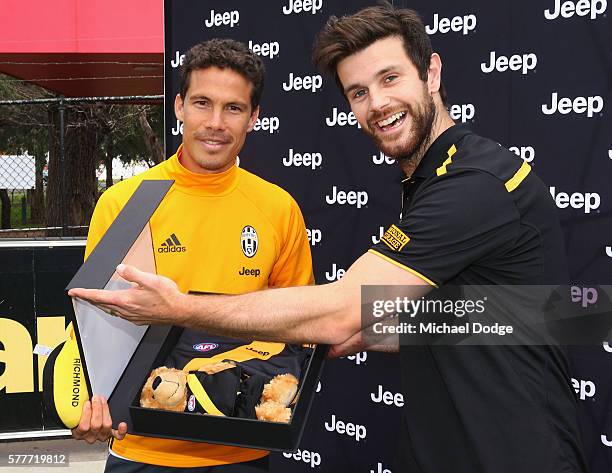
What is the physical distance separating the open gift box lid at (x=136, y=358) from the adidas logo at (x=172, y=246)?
0.96 feet

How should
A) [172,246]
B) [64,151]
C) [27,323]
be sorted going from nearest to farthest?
[172,246], [27,323], [64,151]

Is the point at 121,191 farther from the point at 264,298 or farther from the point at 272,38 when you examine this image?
the point at 272,38

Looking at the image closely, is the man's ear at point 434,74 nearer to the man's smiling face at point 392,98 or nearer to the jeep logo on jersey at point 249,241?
the man's smiling face at point 392,98

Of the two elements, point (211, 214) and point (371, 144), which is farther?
point (371, 144)

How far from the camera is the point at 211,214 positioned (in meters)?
2.39

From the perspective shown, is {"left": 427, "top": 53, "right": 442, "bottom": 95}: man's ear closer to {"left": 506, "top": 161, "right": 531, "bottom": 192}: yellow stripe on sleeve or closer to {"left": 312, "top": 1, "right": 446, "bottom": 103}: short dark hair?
{"left": 312, "top": 1, "right": 446, "bottom": 103}: short dark hair

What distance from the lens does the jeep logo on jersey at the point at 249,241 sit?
239 cm

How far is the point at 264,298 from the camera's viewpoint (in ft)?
5.98

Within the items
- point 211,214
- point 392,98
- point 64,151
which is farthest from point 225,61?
point 64,151

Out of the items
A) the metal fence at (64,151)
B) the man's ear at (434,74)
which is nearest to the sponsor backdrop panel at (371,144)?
the man's ear at (434,74)

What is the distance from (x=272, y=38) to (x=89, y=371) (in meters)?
2.24

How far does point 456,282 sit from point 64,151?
5809 mm

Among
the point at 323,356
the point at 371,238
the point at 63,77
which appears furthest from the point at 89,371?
the point at 63,77

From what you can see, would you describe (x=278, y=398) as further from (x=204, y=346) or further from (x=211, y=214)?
(x=211, y=214)
